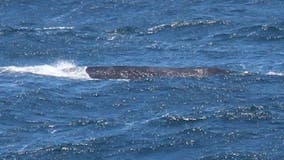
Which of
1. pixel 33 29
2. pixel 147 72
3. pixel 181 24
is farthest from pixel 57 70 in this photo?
pixel 181 24

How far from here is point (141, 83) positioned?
71.1 metres

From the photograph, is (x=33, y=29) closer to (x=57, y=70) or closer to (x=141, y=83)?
(x=57, y=70)

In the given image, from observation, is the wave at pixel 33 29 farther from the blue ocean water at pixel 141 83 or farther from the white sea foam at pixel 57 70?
the white sea foam at pixel 57 70

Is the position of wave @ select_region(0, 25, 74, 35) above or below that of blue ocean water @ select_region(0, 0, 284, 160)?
above

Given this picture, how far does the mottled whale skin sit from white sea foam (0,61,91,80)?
115 centimetres

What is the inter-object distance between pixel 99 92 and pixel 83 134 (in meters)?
9.54

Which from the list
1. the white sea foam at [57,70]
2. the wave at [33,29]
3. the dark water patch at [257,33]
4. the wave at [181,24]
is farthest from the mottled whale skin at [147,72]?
the wave at [33,29]

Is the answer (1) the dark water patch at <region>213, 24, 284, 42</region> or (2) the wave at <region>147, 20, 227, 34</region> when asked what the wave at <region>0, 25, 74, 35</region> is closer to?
(2) the wave at <region>147, 20, 227, 34</region>

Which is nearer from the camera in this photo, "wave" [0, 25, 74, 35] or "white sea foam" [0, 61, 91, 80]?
"white sea foam" [0, 61, 91, 80]

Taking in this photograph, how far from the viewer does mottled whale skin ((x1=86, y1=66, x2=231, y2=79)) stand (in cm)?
7281

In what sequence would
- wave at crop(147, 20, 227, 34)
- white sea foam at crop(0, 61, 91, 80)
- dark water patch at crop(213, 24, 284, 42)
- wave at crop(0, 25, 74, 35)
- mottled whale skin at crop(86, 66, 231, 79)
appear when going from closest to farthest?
mottled whale skin at crop(86, 66, 231, 79) < white sea foam at crop(0, 61, 91, 80) < dark water patch at crop(213, 24, 284, 42) < wave at crop(147, 20, 227, 34) < wave at crop(0, 25, 74, 35)

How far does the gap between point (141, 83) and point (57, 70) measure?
952 cm

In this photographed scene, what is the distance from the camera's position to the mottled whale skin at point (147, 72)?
239 feet

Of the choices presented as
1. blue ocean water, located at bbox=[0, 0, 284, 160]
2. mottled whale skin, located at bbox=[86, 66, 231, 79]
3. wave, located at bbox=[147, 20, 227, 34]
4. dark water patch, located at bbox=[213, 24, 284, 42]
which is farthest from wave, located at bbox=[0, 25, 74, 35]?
mottled whale skin, located at bbox=[86, 66, 231, 79]
